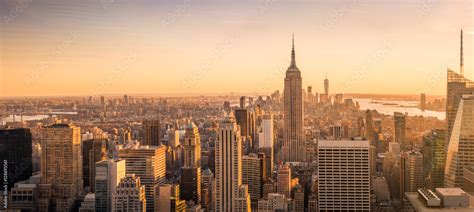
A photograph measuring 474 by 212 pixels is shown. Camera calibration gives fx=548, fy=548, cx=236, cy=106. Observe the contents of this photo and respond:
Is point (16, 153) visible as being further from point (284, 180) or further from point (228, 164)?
point (284, 180)

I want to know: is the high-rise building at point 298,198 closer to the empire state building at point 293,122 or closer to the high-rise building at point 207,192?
the empire state building at point 293,122

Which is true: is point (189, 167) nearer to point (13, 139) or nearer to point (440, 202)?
point (13, 139)

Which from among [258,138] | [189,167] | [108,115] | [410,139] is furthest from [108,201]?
[410,139]

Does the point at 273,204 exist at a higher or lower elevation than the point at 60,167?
lower

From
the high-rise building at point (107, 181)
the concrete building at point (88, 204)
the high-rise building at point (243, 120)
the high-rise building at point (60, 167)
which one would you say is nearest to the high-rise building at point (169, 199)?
the high-rise building at point (107, 181)

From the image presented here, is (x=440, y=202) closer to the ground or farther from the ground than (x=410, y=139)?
closer to the ground

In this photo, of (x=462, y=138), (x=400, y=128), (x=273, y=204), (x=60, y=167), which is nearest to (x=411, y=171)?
(x=400, y=128)
